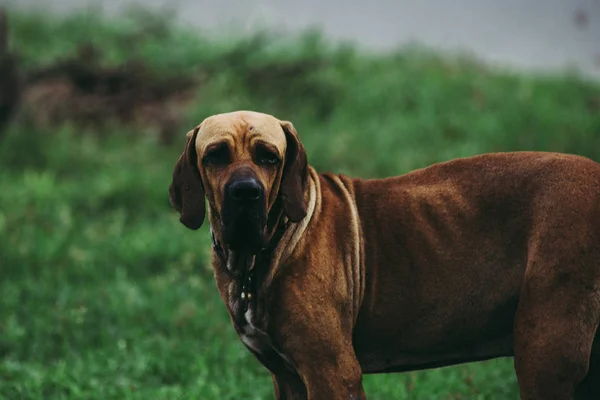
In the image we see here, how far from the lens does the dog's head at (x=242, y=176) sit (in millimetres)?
3504

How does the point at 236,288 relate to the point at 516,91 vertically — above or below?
above

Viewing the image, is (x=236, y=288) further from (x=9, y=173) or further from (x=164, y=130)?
(x=164, y=130)

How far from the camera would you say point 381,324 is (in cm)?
391

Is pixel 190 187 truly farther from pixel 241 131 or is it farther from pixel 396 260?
pixel 396 260

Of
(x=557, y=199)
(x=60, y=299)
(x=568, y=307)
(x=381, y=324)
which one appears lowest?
(x=60, y=299)

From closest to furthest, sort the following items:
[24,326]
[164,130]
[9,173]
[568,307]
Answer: [568,307], [24,326], [9,173], [164,130]

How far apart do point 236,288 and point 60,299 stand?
3.15 metres

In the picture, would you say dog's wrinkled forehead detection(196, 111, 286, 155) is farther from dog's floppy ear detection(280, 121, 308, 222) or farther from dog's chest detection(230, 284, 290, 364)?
dog's chest detection(230, 284, 290, 364)

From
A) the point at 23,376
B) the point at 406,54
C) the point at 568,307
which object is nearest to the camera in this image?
the point at 568,307

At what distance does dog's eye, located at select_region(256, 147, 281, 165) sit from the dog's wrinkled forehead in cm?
4

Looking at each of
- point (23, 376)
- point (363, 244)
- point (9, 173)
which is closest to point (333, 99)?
point (9, 173)

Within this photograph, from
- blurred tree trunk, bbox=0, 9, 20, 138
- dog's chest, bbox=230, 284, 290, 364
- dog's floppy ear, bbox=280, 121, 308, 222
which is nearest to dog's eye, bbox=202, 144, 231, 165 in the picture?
dog's floppy ear, bbox=280, 121, 308, 222

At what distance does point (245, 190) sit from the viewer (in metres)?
3.46

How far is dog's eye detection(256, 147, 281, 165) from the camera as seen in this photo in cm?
363
